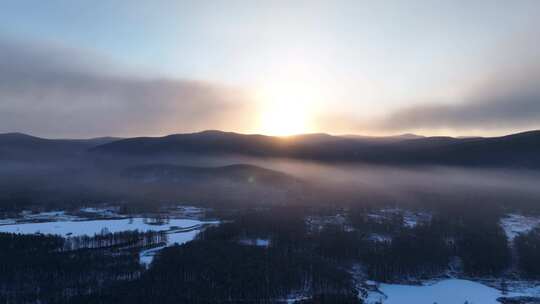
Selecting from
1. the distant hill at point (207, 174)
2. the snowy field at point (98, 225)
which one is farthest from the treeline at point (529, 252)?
the distant hill at point (207, 174)

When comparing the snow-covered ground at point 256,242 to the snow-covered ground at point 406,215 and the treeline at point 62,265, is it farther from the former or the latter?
the snow-covered ground at point 406,215

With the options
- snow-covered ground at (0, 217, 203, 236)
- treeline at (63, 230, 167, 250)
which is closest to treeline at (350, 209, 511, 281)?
treeline at (63, 230, 167, 250)

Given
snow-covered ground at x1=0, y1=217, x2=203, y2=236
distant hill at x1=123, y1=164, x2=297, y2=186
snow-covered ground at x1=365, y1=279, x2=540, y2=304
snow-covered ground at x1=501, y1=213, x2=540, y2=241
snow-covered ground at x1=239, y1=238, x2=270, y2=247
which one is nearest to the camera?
A: snow-covered ground at x1=365, y1=279, x2=540, y2=304

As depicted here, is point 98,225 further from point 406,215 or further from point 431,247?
point 406,215

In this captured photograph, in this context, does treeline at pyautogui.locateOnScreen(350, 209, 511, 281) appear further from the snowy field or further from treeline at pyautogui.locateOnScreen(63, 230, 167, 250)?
treeline at pyautogui.locateOnScreen(63, 230, 167, 250)

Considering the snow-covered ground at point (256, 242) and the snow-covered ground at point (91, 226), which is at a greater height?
the snow-covered ground at point (91, 226)

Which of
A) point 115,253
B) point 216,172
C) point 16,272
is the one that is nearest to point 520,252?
point 115,253
